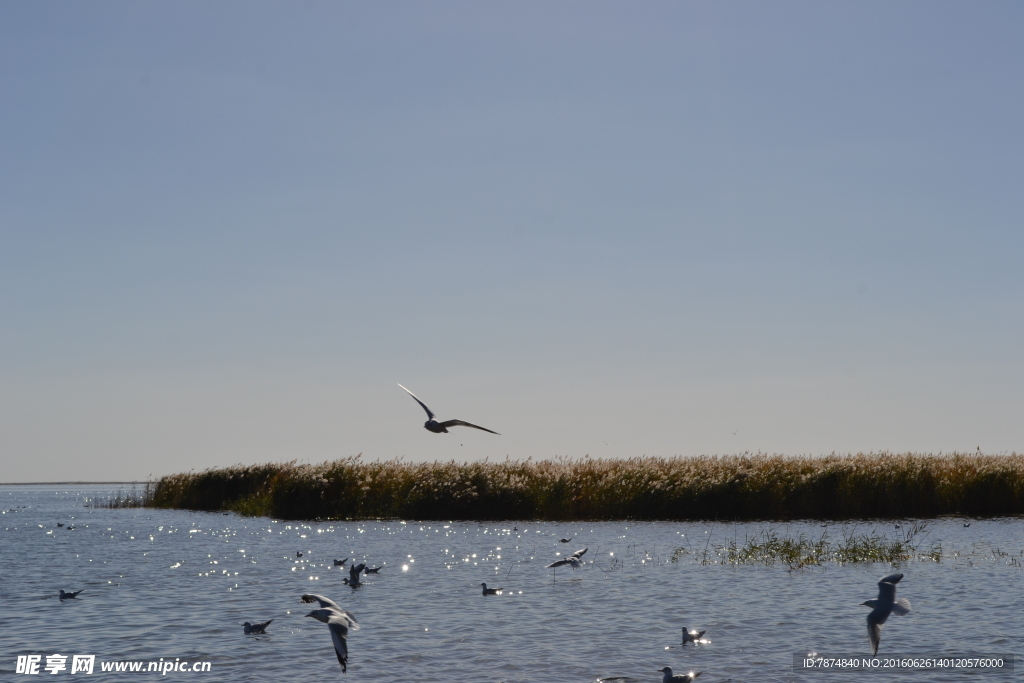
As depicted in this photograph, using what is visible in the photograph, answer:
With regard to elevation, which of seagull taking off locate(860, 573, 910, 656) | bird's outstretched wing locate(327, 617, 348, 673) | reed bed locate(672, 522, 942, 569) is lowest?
reed bed locate(672, 522, 942, 569)

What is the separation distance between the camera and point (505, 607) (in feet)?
62.6

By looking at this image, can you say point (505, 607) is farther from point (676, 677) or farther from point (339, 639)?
point (339, 639)

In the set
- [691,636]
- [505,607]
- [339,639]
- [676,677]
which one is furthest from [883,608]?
[505,607]

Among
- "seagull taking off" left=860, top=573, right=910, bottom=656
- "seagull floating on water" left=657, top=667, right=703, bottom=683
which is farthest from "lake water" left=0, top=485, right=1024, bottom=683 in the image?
"seagull taking off" left=860, top=573, right=910, bottom=656

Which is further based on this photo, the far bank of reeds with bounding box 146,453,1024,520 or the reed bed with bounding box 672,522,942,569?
the far bank of reeds with bounding box 146,453,1024,520

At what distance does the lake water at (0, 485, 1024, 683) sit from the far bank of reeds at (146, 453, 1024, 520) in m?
5.51

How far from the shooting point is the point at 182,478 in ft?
180

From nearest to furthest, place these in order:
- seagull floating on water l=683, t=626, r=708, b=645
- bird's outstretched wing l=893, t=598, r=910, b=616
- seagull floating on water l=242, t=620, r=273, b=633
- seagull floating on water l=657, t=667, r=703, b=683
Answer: bird's outstretched wing l=893, t=598, r=910, b=616 → seagull floating on water l=657, t=667, r=703, b=683 → seagull floating on water l=683, t=626, r=708, b=645 → seagull floating on water l=242, t=620, r=273, b=633

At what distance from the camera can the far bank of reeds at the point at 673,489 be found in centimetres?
3822

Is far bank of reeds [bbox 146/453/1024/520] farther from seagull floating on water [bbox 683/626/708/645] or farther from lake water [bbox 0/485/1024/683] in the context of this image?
seagull floating on water [bbox 683/626/708/645]

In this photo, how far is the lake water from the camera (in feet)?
46.6

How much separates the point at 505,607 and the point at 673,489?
66.3 feet

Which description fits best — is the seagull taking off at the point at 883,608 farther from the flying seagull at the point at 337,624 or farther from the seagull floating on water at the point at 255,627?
the seagull floating on water at the point at 255,627

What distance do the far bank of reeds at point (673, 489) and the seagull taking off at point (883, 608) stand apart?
2920 centimetres
